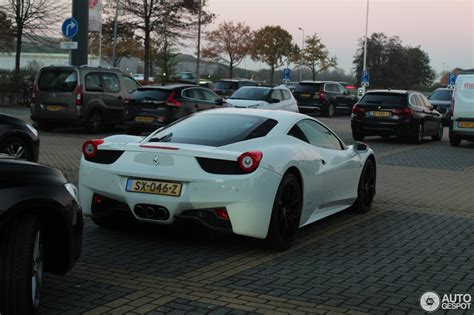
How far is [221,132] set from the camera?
6434 mm

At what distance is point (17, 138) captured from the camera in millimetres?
9422

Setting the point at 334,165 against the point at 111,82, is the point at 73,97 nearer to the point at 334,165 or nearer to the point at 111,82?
the point at 111,82

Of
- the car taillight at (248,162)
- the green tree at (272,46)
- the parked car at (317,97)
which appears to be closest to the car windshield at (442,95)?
the parked car at (317,97)

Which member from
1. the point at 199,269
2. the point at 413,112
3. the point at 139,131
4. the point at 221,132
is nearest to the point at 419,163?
the point at 413,112

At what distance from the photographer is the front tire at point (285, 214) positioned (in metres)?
5.89

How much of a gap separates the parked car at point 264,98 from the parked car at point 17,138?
12.6 metres

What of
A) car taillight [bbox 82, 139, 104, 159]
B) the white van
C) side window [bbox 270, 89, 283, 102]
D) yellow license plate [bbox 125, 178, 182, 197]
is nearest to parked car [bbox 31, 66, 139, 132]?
side window [bbox 270, 89, 283, 102]

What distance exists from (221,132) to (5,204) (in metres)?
3.04

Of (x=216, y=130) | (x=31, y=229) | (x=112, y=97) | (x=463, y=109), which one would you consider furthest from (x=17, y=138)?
(x=463, y=109)

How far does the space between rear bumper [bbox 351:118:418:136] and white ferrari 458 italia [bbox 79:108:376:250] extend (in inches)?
499

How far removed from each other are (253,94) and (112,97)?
20.0 ft

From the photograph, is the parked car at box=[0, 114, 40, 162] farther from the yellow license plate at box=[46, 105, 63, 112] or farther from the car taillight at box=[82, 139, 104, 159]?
the yellow license plate at box=[46, 105, 63, 112]

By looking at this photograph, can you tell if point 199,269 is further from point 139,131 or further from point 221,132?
point 139,131

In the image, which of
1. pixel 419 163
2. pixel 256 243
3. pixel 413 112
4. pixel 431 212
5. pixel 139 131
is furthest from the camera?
pixel 413 112
